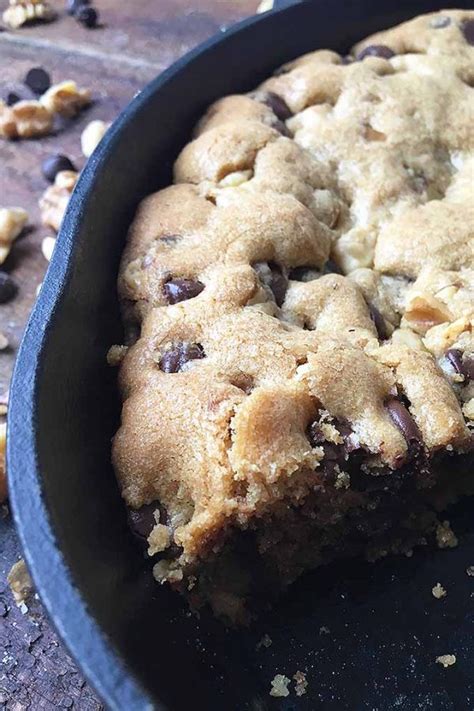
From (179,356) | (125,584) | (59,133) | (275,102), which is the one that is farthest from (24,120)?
(125,584)

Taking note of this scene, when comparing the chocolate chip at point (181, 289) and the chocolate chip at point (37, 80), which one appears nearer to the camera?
the chocolate chip at point (181, 289)

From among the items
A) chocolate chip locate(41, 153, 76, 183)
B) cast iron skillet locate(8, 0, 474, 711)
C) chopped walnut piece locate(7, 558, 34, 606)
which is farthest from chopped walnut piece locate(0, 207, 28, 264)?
chopped walnut piece locate(7, 558, 34, 606)

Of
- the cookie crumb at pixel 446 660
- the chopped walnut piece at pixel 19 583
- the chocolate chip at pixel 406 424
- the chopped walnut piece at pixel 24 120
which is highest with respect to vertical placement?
the chopped walnut piece at pixel 24 120

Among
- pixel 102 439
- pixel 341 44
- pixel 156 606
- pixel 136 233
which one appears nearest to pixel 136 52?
pixel 341 44

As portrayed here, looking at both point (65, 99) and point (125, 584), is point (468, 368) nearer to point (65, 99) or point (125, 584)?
point (125, 584)

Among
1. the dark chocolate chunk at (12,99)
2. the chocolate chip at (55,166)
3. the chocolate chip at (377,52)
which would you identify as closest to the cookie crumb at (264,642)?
the chocolate chip at (55,166)

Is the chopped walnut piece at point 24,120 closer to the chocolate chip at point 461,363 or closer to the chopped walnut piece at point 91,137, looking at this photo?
the chopped walnut piece at point 91,137
